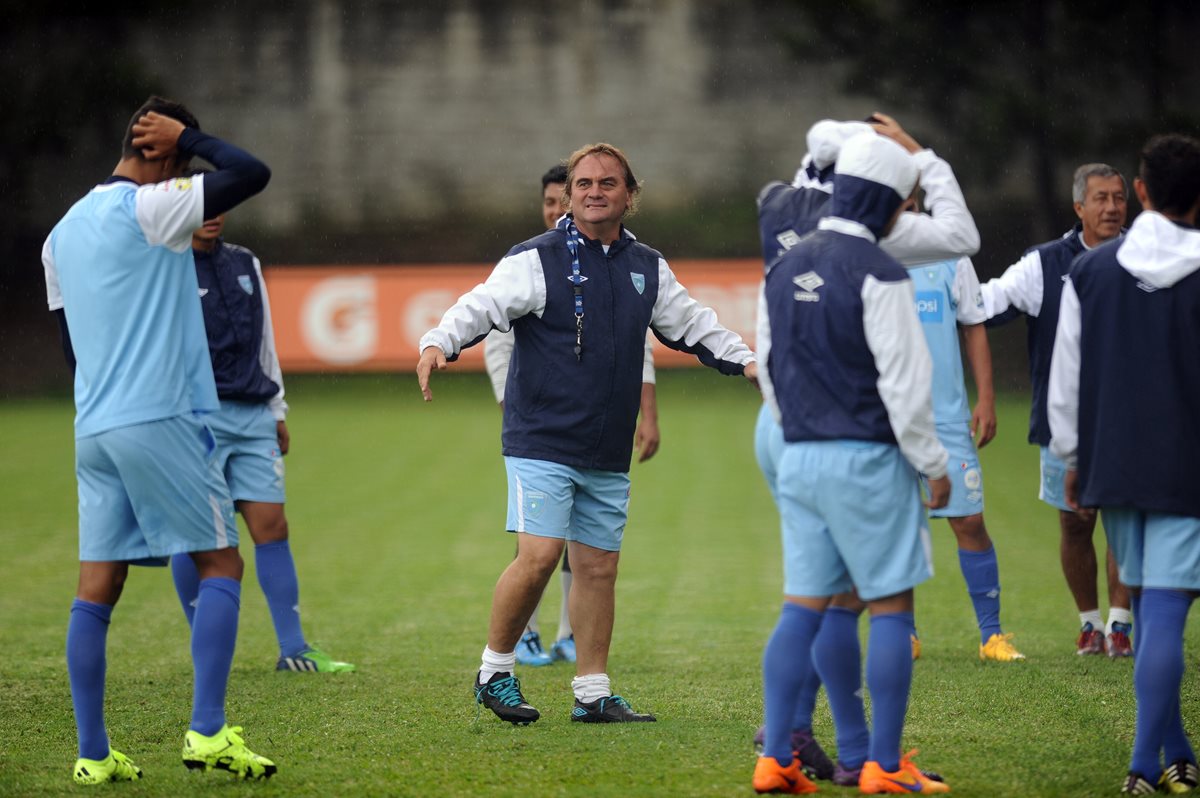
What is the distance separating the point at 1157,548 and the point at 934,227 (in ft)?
3.46

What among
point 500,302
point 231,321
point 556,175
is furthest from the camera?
point 556,175

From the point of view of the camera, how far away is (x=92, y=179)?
2620 centimetres

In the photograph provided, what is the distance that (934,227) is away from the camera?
13.2ft

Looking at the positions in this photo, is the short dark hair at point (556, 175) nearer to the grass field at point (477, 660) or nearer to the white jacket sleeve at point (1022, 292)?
the white jacket sleeve at point (1022, 292)

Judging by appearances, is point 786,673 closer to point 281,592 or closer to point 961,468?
point 961,468

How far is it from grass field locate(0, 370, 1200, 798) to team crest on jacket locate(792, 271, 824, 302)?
4.32ft

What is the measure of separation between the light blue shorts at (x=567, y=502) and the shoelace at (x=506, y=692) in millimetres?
531

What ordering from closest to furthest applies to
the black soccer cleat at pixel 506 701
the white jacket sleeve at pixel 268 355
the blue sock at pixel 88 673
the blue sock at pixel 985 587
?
the blue sock at pixel 88 673 < the black soccer cleat at pixel 506 701 < the white jacket sleeve at pixel 268 355 < the blue sock at pixel 985 587

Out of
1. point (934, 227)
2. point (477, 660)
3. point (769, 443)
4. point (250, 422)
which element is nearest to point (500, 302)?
point (769, 443)

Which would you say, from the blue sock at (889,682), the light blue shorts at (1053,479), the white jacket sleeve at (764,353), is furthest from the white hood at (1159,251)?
the light blue shorts at (1053,479)

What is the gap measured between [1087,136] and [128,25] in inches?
695

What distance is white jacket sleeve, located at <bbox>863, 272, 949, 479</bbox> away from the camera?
364cm

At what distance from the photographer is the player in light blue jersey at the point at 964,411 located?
599cm

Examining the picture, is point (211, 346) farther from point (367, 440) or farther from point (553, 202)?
point (367, 440)
